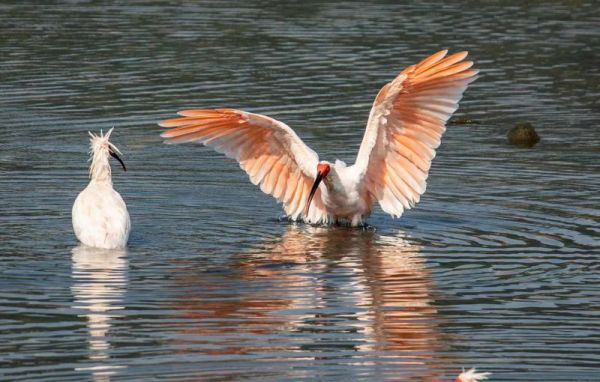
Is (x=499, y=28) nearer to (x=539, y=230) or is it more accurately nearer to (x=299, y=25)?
(x=299, y=25)

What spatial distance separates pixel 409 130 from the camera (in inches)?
603

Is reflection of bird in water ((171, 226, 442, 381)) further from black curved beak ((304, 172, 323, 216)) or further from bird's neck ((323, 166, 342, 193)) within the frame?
bird's neck ((323, 166, 342, 193))

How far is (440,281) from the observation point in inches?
481

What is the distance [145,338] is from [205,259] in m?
2.91

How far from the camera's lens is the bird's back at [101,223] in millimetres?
13391

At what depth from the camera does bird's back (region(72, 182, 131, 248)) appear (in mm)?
13391

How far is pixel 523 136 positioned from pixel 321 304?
316 inches

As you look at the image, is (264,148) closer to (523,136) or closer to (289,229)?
(289,229)

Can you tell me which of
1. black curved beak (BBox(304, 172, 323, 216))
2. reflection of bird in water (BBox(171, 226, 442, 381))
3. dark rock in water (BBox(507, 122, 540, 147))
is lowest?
reflection of bird in water (BBox(171, 226, 442, 381))

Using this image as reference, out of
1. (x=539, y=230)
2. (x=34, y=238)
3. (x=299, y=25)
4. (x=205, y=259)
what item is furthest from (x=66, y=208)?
(x=299, y=25)

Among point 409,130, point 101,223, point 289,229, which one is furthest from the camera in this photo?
point 409,130

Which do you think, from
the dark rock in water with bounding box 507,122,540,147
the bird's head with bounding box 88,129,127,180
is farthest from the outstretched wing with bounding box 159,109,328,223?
the dark rock in water with bounding box 507,122,540,147

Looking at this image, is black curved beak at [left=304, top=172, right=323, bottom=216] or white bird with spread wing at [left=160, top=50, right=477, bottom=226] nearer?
black curved beak at [left=304, top=172, right=323, bottom=216]

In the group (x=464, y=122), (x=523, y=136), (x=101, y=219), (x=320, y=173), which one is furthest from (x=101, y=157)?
(x=464, y=122)
